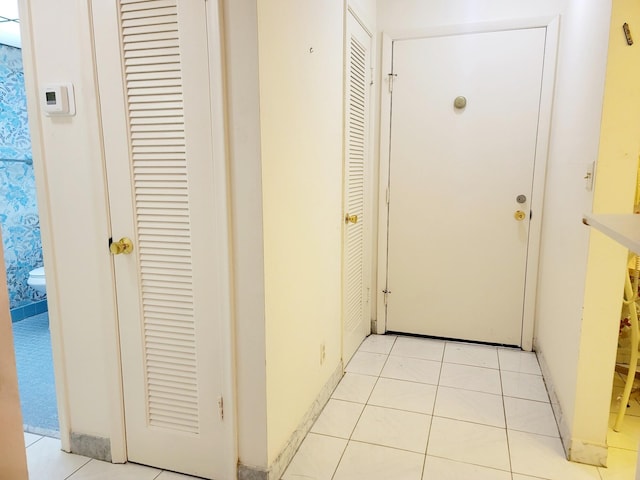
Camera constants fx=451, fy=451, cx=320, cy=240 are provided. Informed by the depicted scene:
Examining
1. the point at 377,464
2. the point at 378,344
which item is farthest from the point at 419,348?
the point at 377,464

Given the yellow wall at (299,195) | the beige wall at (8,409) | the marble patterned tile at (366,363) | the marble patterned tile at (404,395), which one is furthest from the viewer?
the marble patterned tile at (366,363)

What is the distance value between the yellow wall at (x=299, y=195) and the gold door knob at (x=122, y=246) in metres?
0.53

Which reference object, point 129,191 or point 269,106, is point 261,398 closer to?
point 129,191

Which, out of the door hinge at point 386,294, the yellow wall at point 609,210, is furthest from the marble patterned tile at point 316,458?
the door hinge at point 386,294

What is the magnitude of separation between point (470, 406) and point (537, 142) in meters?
1.63

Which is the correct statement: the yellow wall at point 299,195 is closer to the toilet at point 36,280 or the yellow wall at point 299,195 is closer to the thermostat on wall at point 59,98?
the thermostat on wall at point 59,98

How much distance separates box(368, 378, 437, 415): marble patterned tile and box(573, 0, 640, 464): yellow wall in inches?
27.2

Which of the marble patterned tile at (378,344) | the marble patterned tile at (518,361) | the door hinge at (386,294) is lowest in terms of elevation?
the marble patterned tile at (378,344)

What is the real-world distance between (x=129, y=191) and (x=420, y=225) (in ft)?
6.49

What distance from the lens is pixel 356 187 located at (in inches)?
109

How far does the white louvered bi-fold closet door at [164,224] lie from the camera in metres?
1.52

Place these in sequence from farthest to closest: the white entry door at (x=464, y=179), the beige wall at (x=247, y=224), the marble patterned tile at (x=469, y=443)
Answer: the white entry door at (x=464, y=179) < the marble patterned tile at (x=469, y=443) < the beige wall at (x=247, y=224)

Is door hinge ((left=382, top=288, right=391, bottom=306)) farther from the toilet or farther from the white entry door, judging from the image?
the toilet

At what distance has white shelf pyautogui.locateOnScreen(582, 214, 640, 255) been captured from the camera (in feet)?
2.54
